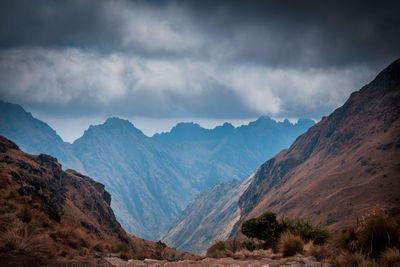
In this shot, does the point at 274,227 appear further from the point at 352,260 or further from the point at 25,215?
the point at 25,215

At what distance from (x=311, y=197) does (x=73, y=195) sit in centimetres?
15774

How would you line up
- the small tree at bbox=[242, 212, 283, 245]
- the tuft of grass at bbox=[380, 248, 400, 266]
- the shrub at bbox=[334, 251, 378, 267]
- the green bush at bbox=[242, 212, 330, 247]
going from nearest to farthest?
the tuft of grass at bbox=[380, 248, 400, 266] < the shrub at bbox=[334, 251, 378, 267] < the green bush at bbox=[242, 212, 330, 247] < the small tree at bbox=[242, 212, 283, 245]

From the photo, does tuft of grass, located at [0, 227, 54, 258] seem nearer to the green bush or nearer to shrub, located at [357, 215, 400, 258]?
shrub, located at [357, 215, 400, 258]

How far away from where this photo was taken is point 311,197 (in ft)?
567

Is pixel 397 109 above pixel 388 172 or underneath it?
above

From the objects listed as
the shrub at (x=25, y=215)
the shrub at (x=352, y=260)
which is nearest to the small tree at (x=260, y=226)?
the shrub at (x=352, y=260)

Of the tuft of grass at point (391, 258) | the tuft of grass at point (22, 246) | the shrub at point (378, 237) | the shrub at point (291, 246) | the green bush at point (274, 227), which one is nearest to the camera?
the tuft of grass at point (391, 258)

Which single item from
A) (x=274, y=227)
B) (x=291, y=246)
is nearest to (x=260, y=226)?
(x=274, y=227)

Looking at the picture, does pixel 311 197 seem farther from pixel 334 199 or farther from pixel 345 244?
pixel 345 244

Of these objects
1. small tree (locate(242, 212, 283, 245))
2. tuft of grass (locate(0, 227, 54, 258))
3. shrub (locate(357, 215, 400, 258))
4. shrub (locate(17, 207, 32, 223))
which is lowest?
small tree (locate(242, 212, 283, 245))

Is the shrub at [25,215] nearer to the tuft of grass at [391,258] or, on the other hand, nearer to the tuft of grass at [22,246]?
the tuft of grass at [22,246]

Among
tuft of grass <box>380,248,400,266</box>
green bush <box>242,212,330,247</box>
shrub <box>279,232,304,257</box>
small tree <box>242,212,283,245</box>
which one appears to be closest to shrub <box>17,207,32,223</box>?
shrub <box>279,232,304,257</box>

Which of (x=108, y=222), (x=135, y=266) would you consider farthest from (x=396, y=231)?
(x=108, y=222)

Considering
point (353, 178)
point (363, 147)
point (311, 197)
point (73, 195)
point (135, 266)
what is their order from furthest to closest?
point (363, 147) → point (311, 197) → point (353, 178) → point (73, 195) → point (135, 266)
